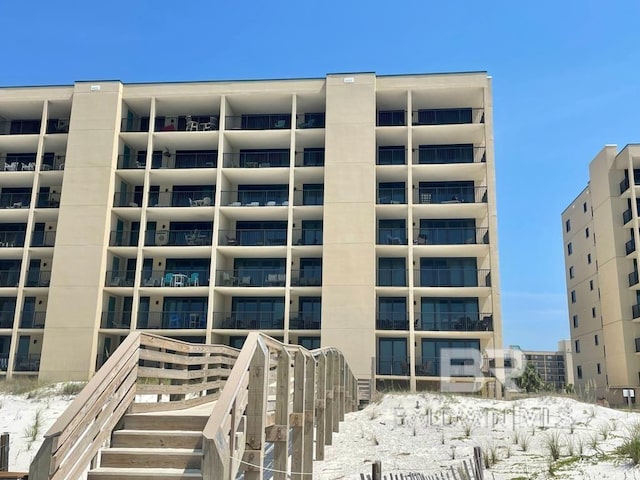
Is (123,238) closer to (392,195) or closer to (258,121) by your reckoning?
(258,121)

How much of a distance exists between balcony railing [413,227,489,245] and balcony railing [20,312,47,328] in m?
21.9

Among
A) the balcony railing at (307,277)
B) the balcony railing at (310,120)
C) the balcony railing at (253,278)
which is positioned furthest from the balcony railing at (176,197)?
the balcony railing at (307,277)

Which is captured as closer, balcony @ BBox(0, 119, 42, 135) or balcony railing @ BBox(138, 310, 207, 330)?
balcony railing @ BBox(138, 310, 207, 330)

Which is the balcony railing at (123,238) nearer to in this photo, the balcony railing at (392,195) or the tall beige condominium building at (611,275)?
the balcony railing at (392,195)

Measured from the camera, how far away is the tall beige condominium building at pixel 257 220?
33.2m

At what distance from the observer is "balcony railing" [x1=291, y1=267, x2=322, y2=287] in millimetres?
34094

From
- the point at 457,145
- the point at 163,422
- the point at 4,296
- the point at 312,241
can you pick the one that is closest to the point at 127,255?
the point at 4,296

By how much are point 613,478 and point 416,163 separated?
28.4 metres

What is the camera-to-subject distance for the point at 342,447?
47.4ft

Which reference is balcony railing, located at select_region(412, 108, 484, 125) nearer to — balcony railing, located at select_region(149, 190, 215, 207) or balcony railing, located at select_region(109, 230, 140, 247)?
balcony railing, located at select_region(149, 190, 215, 207)

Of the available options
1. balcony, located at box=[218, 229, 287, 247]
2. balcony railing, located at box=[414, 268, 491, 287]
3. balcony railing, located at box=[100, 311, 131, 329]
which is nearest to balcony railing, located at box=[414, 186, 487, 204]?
balcony railing, located at box=[414, 268, 491, 287]

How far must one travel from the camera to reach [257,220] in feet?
120

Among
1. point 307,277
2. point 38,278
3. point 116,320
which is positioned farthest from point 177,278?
point 38,278

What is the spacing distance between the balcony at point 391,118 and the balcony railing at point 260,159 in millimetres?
6088
